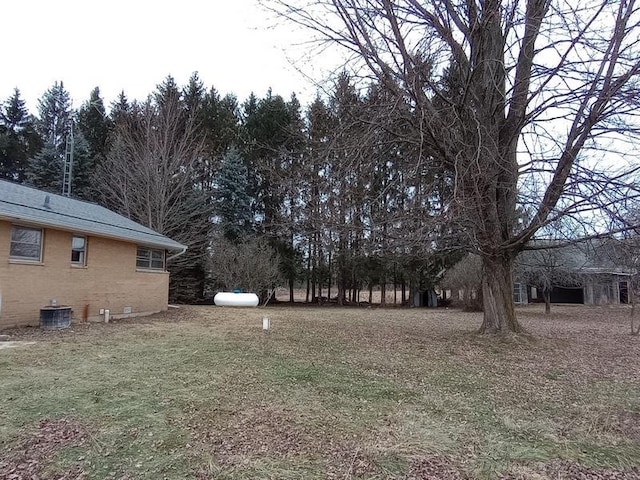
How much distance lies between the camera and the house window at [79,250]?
12648mm

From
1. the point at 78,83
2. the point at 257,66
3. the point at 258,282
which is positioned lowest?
the point at 258,282

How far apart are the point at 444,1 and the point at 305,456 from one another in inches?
288

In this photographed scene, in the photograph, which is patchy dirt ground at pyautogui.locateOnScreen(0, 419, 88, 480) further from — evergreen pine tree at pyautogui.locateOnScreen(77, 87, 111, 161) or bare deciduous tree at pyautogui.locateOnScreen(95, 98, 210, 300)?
evergreen pine tree at pyautogui.locateOnScreen(77, 87, 111, 161)

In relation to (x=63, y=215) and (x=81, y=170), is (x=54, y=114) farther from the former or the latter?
(x=63, y=215)

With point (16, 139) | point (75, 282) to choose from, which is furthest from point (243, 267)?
point (16, 139)

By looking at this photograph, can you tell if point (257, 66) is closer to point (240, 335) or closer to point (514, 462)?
point (240, 335)

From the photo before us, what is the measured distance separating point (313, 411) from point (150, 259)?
1330 centimetres

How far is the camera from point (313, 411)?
15.7 ft

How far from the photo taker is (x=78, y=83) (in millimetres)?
35312

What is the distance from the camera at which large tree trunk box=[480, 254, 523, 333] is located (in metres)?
10.1

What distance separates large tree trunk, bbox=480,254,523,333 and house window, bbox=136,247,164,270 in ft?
38.0

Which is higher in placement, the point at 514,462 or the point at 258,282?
the point at 258,282

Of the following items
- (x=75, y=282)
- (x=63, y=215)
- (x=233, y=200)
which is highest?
(x=233, y=200)

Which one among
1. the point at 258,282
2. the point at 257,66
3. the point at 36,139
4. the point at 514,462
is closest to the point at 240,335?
the point at 257,66
